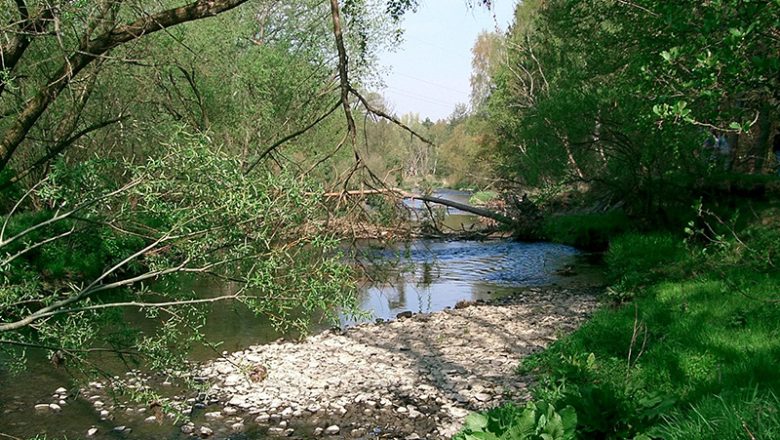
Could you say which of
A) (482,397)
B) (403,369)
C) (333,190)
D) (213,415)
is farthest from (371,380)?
(333,190)

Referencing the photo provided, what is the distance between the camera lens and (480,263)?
66.0ft

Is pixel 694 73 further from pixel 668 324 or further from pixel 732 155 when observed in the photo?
pixel 732 155

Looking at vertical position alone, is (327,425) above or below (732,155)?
below

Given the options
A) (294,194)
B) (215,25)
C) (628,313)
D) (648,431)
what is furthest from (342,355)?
(215,25)

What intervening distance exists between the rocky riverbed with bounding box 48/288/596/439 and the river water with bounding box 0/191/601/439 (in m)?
0.42

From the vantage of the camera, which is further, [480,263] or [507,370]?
[480,263]

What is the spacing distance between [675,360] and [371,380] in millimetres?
4073

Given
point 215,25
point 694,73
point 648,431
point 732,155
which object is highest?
point 215,25

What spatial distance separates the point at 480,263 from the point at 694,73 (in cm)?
1373

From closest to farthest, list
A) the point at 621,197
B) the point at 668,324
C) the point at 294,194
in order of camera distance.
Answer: the point at 294,194
the point at 668,324
the point at 621,197

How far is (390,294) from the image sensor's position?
1703 cm

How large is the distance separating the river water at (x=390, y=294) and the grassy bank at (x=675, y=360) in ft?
6.79

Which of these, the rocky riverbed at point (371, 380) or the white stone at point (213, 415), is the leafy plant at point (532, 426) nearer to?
the rocky riverbed at point (371, 380)

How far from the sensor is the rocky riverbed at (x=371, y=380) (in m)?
7.54
